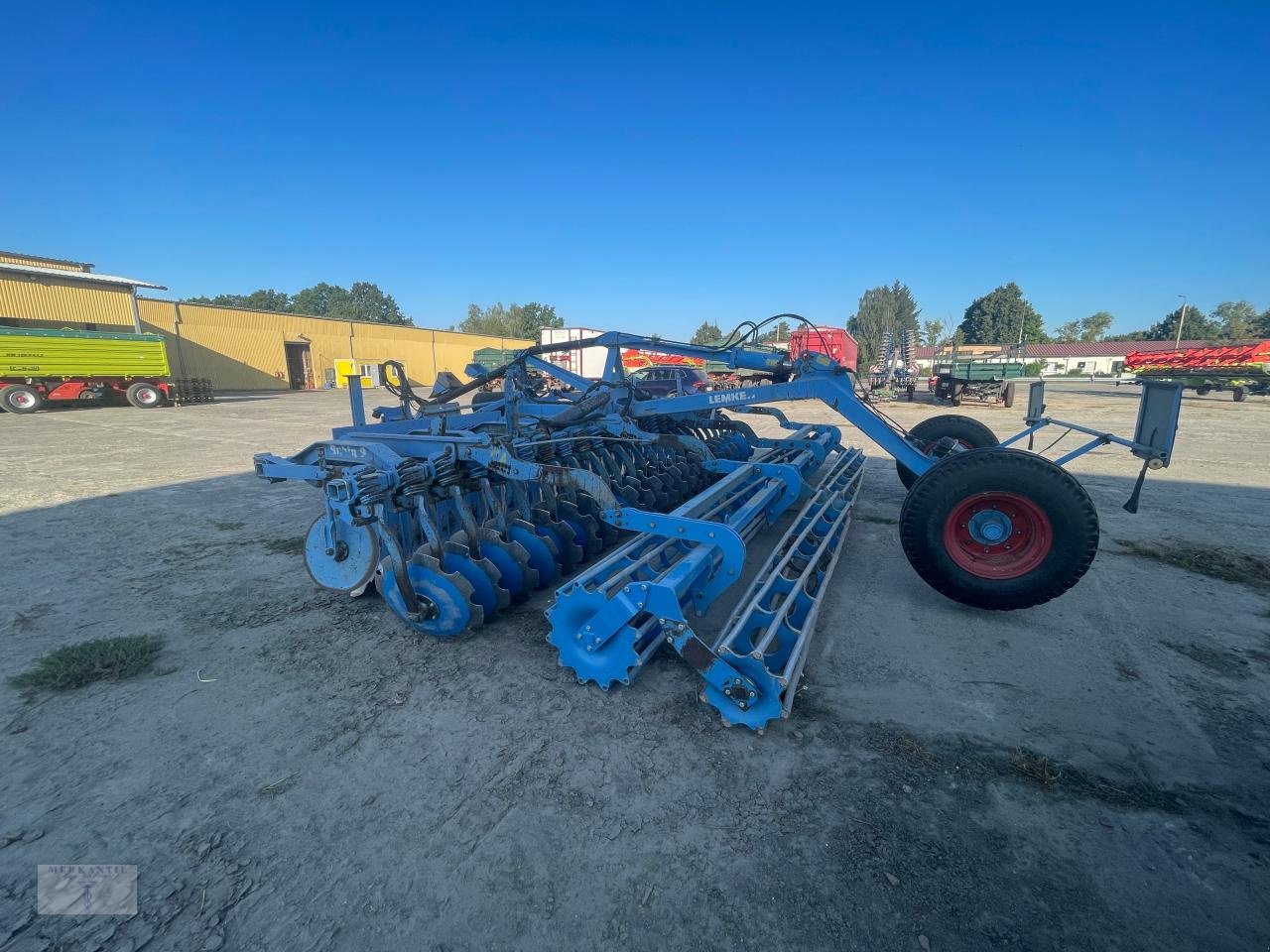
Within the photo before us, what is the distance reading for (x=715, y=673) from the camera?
2.69 metres

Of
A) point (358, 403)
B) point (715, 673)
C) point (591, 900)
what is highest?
point (358, 403)

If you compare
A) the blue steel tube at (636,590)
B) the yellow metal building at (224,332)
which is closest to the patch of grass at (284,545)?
the blue steel tube at (636,590)

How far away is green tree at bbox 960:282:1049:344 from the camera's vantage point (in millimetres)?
65750

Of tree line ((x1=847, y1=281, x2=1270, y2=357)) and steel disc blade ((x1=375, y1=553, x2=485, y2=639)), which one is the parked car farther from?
tree line ((x1=847, y1=281, x2=1270, y2=357))

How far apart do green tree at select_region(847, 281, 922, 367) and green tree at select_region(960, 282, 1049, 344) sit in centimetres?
734

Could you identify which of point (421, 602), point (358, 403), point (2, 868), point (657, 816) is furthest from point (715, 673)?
point (358, 403)

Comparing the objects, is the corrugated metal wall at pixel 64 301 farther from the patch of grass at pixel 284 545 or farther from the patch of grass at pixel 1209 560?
the patch of grass at pixel 1209 560

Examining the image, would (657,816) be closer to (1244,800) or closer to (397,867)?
(397,867)

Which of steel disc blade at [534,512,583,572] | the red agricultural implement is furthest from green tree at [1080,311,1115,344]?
steel disc blade at [534,512,583,572]

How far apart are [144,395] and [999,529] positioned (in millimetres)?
24538

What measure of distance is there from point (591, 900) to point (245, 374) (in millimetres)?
33289

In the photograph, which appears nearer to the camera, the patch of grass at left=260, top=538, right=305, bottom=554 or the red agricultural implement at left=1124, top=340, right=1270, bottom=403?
the patch of grass at left=260, top=538, right=305, bottom=554

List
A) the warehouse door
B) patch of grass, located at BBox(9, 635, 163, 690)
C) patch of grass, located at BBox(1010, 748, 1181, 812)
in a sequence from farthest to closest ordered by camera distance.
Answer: the warehouse door → patch of grass, located at BBox(9, 635, 163, 690) → patch of grass, located at BBox(1010, 748, 1181, 812)

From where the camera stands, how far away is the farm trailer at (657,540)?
2.95 metres
